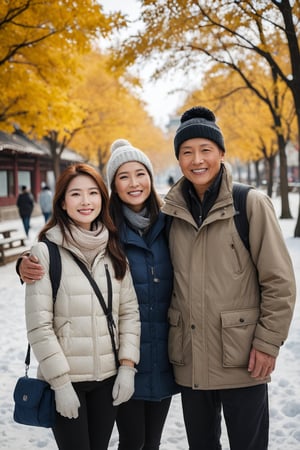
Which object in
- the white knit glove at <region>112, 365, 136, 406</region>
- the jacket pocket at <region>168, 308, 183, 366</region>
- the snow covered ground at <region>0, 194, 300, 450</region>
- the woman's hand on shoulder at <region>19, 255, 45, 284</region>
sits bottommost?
the snow covered ground at <region>0, 194, 300, 450</region>

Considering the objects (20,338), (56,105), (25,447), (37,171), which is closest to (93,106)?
(37,171)

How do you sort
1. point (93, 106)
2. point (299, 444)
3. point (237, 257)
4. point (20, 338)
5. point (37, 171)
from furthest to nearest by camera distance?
point (37, 171) → point (93, 106) → point (20, 338) → point (299, 444) → point (237, 257)

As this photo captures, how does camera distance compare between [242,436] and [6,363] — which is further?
[6,363]

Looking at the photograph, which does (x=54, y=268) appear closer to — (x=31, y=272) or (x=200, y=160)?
(x=31, y=272)

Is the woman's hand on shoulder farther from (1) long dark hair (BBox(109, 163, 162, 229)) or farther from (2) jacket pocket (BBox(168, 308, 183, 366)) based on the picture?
(2) jacket pocket (BBox(168, 308, 183, 366))

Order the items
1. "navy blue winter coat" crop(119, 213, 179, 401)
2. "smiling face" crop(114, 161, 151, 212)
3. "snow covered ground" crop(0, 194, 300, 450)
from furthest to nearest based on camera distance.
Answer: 1. "snow covered ground" crop(0, 194, 300, 450)
2. "smiling face" crop(114, 161, 151, 212)
3. "navy blue winter coat" crop(119, 213, 179, 401)

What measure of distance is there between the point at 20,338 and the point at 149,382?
3512 millimetres

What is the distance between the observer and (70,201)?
230cm

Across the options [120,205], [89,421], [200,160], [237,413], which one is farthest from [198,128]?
[89,421]

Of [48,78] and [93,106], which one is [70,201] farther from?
[93,106]

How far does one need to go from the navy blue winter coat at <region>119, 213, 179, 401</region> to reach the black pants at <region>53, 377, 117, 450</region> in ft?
0.71

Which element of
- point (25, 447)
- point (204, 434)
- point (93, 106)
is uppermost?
point (93, 106)

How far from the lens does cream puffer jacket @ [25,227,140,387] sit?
2059mm

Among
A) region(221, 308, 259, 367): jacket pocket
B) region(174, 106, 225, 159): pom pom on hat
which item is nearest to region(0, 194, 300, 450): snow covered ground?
region(221, 308, 259, 367): jacket pocket
